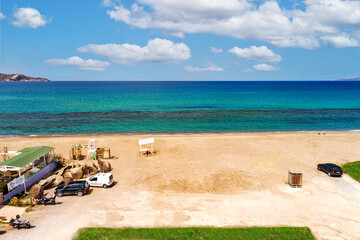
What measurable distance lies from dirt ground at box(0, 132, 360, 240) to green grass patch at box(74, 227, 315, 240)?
2.75ft

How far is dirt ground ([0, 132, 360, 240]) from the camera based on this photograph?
20531 millimetres

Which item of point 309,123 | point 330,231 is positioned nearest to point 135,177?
point 330,231

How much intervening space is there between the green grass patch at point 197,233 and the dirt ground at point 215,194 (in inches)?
33.1

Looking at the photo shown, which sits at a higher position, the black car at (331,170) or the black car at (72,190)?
the black car at (331,170)

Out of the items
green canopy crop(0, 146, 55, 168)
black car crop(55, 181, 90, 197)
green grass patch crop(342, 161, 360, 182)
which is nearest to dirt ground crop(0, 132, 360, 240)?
black car crop(55, 181, 90, 197)

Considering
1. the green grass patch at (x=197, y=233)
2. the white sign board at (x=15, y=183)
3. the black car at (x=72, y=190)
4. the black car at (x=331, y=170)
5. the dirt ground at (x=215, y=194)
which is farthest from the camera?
the black car at (x=331, y=170)

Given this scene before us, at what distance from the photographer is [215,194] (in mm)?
26328

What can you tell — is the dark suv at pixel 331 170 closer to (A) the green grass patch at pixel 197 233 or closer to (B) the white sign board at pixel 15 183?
(A) the green grass patch at pixel 197 233

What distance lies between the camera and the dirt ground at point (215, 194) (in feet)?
67.4

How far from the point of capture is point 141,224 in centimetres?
2027

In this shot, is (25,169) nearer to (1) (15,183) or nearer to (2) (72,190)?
(1) (15,183)

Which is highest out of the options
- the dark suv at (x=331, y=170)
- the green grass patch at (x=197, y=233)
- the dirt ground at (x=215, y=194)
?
the dark suv at (x=331, y=170)

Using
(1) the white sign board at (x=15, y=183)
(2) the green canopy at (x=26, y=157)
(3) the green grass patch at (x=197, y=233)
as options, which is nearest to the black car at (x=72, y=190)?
(1) the white sign board at (x=15, y=183)

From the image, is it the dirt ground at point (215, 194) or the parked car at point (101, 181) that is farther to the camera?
the parked car at point (101, 181)
